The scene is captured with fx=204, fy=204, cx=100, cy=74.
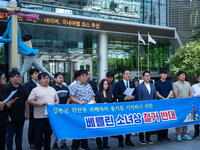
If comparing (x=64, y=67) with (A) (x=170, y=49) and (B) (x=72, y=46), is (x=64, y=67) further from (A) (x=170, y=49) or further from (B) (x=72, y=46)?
(A) (x=170, y=49)

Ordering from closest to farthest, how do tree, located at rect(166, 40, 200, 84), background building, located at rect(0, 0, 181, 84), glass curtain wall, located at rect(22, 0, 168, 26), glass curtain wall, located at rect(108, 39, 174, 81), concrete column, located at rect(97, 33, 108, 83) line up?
tree, located at rect(166, 40, 200, 84) < background building, located at rect(0, 0, 181, 84) < glass curtain wall, located at rect(22, 0, 168, 26) < concrete column, located at rect(97, 33, 108, 83) < glass curtain wall, located at rect(108, 39, 174, 81)

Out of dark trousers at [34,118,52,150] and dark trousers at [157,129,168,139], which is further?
dark trousers at [157,129,168,139]

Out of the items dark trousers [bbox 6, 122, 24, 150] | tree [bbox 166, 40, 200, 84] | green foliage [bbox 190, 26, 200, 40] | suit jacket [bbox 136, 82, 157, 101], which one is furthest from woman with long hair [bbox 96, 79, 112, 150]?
green foliage [bbox 190, 26, 200, 40]

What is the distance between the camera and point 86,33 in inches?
1047

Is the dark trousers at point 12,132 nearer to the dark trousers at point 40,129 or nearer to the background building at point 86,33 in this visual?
the dark trousers at point 40,129

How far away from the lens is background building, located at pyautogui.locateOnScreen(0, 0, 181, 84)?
76.3 ft

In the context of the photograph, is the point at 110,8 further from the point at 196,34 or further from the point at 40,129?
the point at 40,129

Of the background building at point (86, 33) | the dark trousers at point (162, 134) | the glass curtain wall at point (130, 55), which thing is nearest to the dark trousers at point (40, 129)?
the dark trousers at point (162, 134)

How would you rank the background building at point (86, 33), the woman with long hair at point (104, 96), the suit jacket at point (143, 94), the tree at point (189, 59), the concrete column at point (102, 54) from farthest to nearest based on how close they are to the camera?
the concrete column at point (102, 54), the background building at point (86, 33), the tree at point (189, 59), the suit jacket at point (143, 94), the woman with long hair at point (104, 96)

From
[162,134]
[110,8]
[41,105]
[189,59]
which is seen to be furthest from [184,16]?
[41,105]

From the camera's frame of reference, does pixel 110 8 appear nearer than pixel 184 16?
Yes

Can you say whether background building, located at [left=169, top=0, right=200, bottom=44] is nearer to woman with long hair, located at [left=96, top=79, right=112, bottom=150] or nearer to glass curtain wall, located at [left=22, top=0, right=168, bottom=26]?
glass curtain wall, located at [left=22, top=0, right=168, bottom=26]

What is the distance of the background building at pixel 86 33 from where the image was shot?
76.3 feet

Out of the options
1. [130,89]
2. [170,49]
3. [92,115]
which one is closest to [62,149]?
[92,115]
